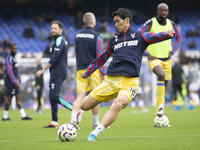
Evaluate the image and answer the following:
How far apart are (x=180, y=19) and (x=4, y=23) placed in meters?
14.3

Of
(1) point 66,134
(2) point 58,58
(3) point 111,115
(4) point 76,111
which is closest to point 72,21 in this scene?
(2) point 58,58

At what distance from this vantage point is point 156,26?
10734 millimetres

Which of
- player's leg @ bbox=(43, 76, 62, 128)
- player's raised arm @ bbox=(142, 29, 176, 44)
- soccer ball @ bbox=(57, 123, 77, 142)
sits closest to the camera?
player's raised arm @ bbox=(142, 29, 176, 44)

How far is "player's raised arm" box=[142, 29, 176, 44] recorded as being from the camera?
22.2 ft

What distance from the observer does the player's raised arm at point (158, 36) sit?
266 inches

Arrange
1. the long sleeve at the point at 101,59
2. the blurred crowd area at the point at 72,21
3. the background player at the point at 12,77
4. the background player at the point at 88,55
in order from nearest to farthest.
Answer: the long sleeve at the point at 101,59 → the background player at the point at 88,55 → the background player at the point at 12,77 → the blurred crowd area at the point at 72,21

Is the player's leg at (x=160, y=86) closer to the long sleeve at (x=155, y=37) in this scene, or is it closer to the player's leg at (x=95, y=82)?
the player's leg at (x=95, y=82)

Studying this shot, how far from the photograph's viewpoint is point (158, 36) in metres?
6.97

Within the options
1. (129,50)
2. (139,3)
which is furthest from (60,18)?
(129,50)

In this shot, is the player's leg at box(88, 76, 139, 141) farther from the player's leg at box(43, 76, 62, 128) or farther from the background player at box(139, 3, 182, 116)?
the background player at box(139, 3, 182, 116)

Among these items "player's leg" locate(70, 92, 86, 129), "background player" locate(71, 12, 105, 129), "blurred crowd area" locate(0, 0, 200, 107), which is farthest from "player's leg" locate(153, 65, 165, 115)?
"blurred crowd area" locate(0, 0, 200, 107)

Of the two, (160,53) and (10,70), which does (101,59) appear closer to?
(160,53)

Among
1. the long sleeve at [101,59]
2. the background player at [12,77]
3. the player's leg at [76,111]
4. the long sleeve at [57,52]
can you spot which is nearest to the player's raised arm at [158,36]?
the long sleeve at [101,59]

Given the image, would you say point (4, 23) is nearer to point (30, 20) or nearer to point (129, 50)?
point (30, 20)
